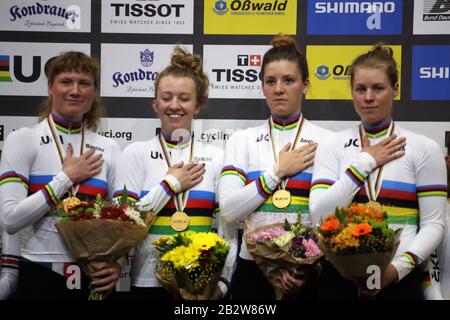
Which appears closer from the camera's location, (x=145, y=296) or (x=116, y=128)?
(x=145, y=296)

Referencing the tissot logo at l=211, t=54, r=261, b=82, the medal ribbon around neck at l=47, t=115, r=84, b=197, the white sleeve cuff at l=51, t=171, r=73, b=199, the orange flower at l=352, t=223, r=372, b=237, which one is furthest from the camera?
the tissot logo at l=211, t=54, r=261, b=82

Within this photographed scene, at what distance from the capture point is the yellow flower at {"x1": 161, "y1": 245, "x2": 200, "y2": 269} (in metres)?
3.01

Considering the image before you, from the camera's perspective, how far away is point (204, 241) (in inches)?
121

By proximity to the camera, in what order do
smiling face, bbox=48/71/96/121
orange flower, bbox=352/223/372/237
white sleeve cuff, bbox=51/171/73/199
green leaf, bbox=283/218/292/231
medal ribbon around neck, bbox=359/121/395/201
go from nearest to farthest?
orange flower, bbox=352/223/372/237
green leaf, bbox=283/218/292/231
medal ribbon around neck, bbox=359/121/395/201
white sleeve cuff, bbox=51/171/73/199
smiling face, bbox=48/71/96/121

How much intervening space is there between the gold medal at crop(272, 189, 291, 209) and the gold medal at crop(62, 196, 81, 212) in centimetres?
104

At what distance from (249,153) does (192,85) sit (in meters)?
0.53

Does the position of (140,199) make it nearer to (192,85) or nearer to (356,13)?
(192,85)

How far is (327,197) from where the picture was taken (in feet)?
10.6

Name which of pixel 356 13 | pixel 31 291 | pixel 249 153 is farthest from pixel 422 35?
pixel 31 291

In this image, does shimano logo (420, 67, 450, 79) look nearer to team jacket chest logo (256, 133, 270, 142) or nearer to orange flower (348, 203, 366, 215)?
team jacket chest logo (256, 133, 270, 142)

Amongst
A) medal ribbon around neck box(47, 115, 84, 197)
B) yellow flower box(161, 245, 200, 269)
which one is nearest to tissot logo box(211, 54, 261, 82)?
medal ribbon around neck box(47, 115, 84, 197)

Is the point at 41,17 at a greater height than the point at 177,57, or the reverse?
the point at 41,17

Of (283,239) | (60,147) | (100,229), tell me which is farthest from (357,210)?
(60,147)
